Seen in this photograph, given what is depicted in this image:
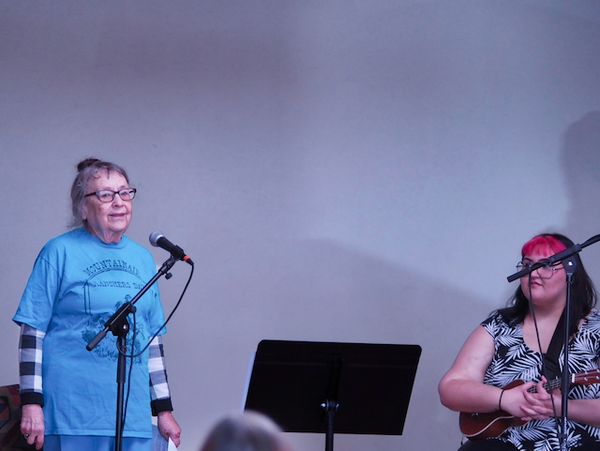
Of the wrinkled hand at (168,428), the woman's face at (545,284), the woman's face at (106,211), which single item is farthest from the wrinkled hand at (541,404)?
the woman's face at (106,211)

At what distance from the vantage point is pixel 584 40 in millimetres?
4660

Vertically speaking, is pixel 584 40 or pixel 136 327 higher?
pixel 584 40

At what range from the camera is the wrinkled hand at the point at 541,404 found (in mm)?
3117

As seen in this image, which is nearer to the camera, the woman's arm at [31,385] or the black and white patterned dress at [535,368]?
the woman's arm at [31,385]

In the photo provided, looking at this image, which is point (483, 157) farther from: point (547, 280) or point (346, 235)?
point (547, 280)

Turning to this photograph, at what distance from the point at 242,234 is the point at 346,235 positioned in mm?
543

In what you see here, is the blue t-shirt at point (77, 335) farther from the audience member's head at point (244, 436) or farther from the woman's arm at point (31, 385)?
the audience member's head at point (244, 436)

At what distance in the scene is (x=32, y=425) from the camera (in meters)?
2.80

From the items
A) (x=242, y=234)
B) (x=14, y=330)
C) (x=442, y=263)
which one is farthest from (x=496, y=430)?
(x=14, y=330)

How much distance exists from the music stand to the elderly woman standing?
45 centimetres

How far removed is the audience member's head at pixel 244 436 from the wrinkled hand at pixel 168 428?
2.02 metres

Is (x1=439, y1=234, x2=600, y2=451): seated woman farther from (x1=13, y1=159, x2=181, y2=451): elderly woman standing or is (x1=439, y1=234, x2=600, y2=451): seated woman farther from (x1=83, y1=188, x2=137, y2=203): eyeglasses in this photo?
(x1=83, y1=188, x2=137, y2=203): eyeglasses

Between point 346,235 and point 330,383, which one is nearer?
point 330,383

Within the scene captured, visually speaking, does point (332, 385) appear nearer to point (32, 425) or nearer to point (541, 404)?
point (541, 404)
